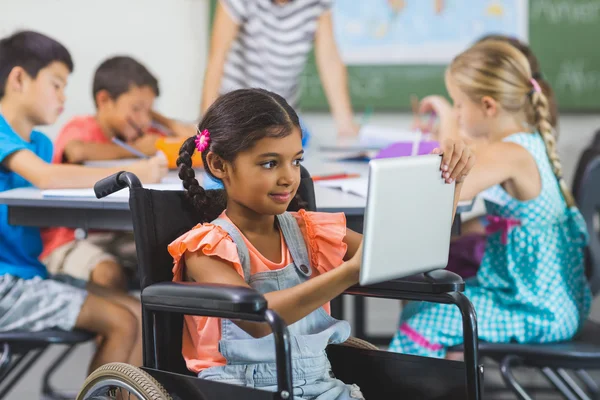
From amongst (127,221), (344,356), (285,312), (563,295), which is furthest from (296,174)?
(563,295)

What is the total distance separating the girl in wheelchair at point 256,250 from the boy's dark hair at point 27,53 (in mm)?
903

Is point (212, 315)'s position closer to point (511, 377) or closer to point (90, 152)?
point (511, 377)

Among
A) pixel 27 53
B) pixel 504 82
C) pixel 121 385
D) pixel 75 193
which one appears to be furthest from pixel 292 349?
pixel 27 53

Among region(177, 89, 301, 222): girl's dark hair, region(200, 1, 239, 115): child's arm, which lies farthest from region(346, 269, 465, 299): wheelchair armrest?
region(200, 1, 239, 115): child's arm

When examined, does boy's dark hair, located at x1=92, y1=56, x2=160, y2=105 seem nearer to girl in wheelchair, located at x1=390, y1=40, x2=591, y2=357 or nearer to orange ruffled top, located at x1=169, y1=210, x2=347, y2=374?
girl in wheelchair, located at x1=390, y1=40, x2=591, y2=357

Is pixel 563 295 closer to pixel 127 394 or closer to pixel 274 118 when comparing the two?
pixel 274 118

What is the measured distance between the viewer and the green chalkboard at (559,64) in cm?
409

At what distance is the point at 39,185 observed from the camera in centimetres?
192

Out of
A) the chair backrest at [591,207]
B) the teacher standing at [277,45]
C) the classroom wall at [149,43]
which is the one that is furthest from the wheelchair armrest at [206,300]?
the classroom wall at [149,43]

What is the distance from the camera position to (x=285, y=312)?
1.24 meters

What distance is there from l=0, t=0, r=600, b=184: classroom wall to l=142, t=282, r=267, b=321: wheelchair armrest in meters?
2.97

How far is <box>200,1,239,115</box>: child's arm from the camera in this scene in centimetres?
373

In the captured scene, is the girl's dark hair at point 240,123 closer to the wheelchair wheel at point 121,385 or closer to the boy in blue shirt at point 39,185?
the wheelchair wheel at point 121,385

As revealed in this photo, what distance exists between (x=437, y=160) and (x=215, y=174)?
0.38 m
